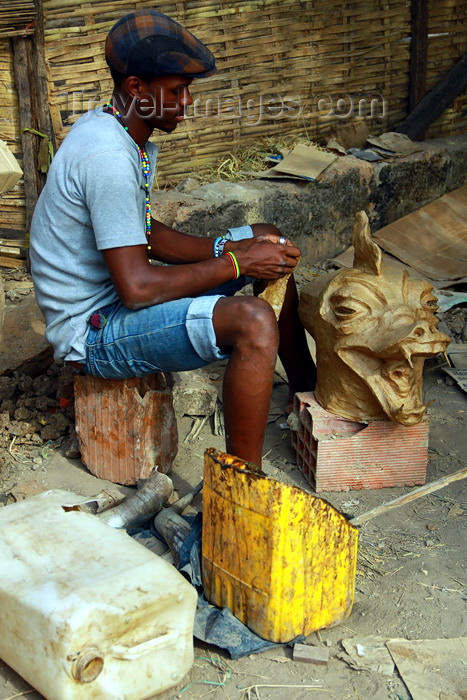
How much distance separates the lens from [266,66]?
5.99 metres

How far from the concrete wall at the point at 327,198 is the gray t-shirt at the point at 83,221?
1807 mm

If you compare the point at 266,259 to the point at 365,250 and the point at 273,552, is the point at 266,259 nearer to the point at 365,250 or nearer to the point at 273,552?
the point at 365,250

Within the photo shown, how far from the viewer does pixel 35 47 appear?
507 centimetres

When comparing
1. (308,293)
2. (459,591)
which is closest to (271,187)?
(308,293)

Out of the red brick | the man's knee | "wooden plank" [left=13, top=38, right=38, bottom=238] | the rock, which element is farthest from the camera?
"wooden plank" [left=13, top=38, right=38, bottom=238]

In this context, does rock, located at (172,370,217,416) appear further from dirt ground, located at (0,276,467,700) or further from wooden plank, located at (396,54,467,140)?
wooden plank, located at (396,54,467,140)

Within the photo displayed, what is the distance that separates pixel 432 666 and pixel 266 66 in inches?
189

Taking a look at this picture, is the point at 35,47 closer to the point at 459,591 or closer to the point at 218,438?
the point at 218,438

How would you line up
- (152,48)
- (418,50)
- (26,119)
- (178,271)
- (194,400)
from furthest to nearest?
(418,50) → (26,119) → (194,400) → (178,271) → (152,48)

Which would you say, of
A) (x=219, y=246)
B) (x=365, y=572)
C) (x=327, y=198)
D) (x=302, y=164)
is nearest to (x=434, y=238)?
(x=327, y=198)

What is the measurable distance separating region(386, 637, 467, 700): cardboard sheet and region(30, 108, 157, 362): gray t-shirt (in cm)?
171

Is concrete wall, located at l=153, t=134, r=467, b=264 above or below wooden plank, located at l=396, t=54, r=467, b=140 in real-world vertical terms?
below

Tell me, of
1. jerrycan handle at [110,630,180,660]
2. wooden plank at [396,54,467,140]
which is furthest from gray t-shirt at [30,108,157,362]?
wooden plank at [396,54,467,140]

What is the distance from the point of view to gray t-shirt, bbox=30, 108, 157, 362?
298 cm
